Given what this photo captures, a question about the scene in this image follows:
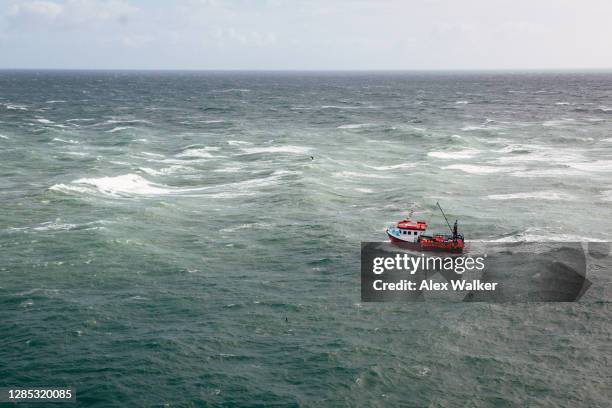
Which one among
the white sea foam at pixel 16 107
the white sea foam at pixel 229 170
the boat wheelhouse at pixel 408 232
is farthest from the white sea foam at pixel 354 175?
the white sea foam at pixel 16 107

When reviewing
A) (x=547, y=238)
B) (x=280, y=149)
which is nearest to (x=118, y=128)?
(x=280, y=149)

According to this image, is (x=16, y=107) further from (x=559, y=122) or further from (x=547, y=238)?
(x=547, y=238)

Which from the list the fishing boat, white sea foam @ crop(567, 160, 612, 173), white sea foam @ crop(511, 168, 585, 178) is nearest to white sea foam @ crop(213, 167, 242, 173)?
white sea foam @ crop(511, 168, 585, 178)

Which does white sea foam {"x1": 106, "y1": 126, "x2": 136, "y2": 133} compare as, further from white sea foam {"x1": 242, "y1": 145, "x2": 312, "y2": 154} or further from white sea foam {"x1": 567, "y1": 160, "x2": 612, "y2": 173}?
white sea foam {"x1": 567, "y1": 160, "x2": 612, "y2": 173}

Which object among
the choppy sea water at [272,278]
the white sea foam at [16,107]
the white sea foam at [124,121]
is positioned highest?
the white sea foam at [16,107]

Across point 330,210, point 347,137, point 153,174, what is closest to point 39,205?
point 153,174

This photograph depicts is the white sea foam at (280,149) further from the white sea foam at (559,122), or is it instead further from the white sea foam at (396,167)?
the white sea foam at (559,122)

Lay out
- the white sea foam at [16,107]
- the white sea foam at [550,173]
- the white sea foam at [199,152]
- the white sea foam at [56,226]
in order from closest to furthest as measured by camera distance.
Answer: the white sea foam at [56,226], the white sea foam at [550,173], the white sea foam at [199,152], the white sea foam at [16,107]
